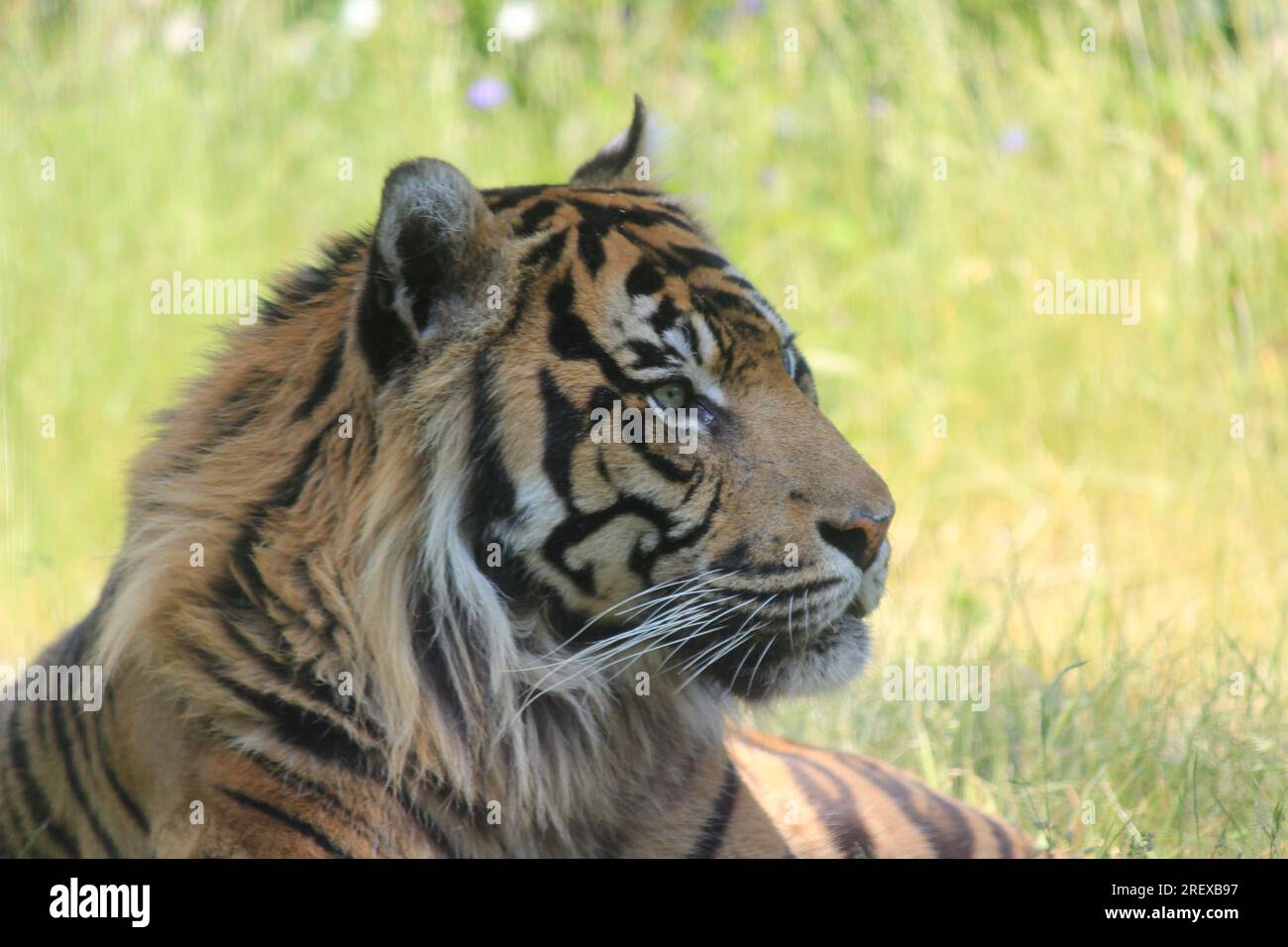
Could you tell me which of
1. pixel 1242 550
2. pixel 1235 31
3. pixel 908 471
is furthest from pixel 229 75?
pixel 1242 550

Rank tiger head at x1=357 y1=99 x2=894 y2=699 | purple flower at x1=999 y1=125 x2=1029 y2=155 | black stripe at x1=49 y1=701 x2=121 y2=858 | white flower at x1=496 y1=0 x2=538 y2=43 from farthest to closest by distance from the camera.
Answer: white flower at x1=496 y1=0 x2=538 y2=43
purple flower at x1=999 y1=125 x2=1029 y2=155
black stripe at x1=49 y1=701 x2=121 y2=858
tiger head at x1=357 y1=99 x2=894 y2=699

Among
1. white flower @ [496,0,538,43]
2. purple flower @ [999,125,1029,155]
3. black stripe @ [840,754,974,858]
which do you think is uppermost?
white flower @ [496,0,538,43]

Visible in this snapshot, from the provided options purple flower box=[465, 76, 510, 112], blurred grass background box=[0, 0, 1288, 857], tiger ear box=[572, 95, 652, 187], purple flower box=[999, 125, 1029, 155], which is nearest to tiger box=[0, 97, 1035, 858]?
tiger ear box=[572, 95, 652, 187]

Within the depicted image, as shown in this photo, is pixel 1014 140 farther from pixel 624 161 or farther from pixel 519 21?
pixel 624 161

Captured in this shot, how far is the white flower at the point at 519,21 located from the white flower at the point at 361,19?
65 cm

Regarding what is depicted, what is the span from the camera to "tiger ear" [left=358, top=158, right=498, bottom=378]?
2.68 m

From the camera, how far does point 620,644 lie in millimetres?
2869

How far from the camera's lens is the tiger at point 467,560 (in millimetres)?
2715

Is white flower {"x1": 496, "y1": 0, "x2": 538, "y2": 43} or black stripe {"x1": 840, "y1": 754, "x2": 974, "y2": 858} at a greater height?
white flower {"x1": 496, "y1": 0, "x2": 538, "y2": 43}

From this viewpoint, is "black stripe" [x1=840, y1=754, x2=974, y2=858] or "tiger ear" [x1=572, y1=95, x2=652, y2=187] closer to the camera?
"tiger ear" [x1=572, y1=95, x2=652, y2=187]

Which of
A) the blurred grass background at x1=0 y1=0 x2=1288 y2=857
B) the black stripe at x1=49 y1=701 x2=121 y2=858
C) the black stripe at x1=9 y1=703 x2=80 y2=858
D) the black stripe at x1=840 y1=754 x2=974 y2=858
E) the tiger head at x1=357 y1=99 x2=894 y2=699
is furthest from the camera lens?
the blurred grass background at x1=0 y1=0 x2=1288 y2=857

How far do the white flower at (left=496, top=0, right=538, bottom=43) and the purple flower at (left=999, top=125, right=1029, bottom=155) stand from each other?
2.66 m

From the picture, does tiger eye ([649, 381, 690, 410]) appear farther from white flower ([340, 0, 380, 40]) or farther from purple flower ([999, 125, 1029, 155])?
white flower ([340, 0, 380, 40])

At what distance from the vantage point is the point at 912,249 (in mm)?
7125
